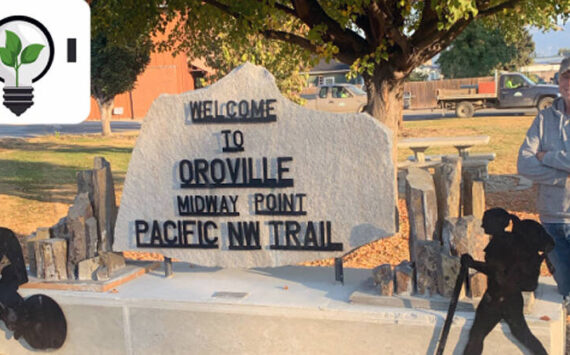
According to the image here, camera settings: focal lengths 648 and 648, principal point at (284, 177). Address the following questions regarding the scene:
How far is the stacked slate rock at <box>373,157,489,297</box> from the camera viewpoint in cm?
344

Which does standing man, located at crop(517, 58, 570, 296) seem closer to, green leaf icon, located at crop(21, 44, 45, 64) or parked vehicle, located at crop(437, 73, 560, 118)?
green leaf icon, located at crop(21, 44, 45, 64)

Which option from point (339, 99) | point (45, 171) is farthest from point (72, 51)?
point (339, 99)

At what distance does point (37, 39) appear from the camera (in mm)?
4293

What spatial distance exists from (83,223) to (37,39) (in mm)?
1266

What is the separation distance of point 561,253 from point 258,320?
1728mm

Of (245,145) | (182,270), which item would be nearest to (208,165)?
(245,145)

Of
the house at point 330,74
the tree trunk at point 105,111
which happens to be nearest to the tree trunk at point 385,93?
the tree trunk at point 105,111

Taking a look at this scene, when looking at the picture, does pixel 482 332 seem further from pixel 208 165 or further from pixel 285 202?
pixel 208 165

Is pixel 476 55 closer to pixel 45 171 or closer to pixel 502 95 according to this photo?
pixel 502 95

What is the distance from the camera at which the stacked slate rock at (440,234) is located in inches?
136

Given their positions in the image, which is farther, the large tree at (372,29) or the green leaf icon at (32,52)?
the large tree at (372,29)

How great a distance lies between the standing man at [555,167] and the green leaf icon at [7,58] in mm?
3310

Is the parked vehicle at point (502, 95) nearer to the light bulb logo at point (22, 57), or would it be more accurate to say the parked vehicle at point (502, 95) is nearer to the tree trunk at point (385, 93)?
the tree trunk at point (385, 93)

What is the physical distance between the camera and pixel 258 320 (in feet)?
12.1
